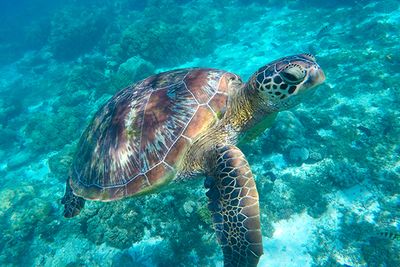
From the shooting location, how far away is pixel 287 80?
118 inches

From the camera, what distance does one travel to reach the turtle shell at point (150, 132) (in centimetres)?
333

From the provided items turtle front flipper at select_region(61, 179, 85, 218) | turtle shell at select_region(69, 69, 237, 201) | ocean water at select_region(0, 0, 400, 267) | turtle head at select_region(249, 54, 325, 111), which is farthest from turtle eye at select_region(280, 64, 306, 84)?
turtle front flipper at select_region(61, 179, 85, 218)

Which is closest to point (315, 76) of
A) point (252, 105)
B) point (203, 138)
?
point (252, 105)

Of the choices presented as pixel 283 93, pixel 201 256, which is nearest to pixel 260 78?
pixel 283 93

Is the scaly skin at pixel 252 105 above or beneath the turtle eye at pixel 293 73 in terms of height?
beneath

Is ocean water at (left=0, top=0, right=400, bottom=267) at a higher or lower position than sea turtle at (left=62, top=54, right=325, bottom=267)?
lower

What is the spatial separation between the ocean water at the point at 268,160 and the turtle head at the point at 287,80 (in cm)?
173

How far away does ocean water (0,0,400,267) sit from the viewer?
4141 mm

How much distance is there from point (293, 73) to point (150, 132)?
77.7 inches

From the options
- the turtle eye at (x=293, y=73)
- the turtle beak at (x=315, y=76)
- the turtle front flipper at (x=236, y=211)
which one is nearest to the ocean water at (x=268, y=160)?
the turtle front flipper at (x=236, y=211)

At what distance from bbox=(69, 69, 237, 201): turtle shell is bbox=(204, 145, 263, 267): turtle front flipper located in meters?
0.62

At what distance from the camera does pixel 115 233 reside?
179 inches

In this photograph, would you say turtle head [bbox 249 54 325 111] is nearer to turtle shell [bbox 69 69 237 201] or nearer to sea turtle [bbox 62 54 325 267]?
sea turtle [bbox 62 54 325 267]

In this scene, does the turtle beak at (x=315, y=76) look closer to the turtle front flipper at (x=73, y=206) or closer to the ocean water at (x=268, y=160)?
the ocean water at (x=268, y=160)
